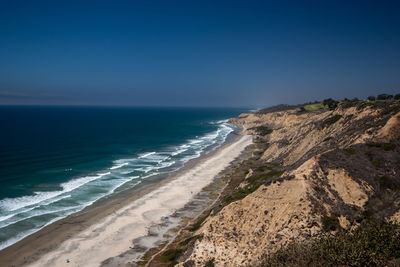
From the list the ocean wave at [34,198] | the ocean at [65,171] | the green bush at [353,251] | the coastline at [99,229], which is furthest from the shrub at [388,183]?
the ocean wave at [34,198]

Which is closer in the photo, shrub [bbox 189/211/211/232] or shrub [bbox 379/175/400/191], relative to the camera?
shrub [bbox 379/175/400/191]

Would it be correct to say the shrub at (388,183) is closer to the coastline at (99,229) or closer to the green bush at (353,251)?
the green bush at (353,251)

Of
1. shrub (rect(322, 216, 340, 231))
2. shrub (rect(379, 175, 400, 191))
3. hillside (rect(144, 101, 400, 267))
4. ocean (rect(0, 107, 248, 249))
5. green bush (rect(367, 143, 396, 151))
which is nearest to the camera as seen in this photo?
shrub (rect(322, 216, 340, 231))

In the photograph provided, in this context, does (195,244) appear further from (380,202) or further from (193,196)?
(193,196)

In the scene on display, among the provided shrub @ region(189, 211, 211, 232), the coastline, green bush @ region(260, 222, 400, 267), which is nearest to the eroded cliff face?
green bush @ region(260, 222, 400, 267)

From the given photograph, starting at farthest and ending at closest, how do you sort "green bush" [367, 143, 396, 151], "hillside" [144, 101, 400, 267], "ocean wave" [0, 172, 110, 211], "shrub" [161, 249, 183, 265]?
1. "ocean wave" [0, 172, 110, 211]
2. "green bush" [367, 143, 396, 151]
3. "shrub" [161, 249, 183, 265]
4. "hillside" [144, 101, 400, 267]

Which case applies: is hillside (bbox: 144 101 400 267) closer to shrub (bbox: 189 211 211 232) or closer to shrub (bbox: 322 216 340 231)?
shrub (bbox: 322 216 340 231)
